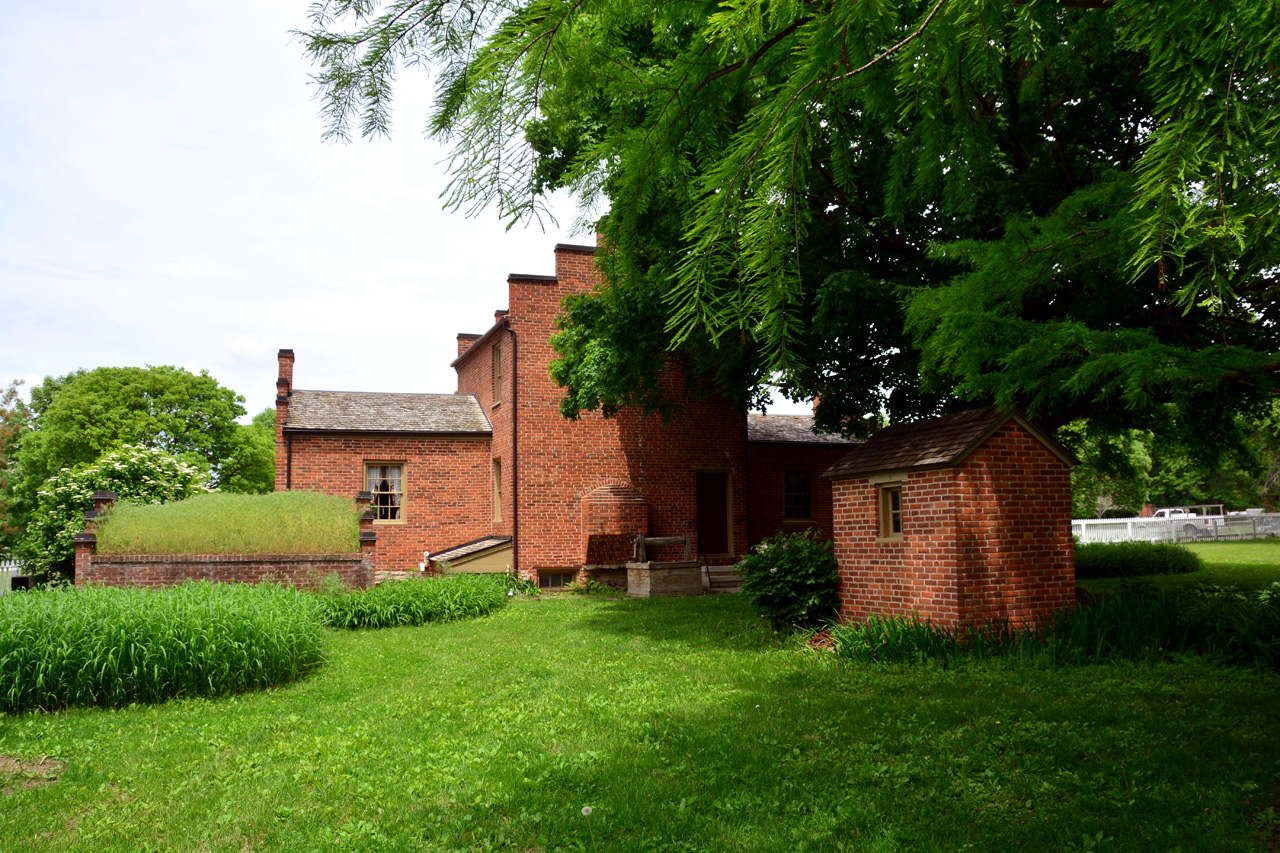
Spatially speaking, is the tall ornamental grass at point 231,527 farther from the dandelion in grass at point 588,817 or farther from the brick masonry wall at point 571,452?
the dandelion in grass at point 588,817

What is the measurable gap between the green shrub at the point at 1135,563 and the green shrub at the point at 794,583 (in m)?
11.6

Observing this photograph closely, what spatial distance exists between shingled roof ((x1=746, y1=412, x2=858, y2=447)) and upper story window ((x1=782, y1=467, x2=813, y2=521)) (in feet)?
2.87

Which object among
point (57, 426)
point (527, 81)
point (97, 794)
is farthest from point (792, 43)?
point (57, 426)

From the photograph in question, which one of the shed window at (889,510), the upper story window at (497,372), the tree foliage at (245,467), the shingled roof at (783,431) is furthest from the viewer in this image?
the tree foliage at (245,467)

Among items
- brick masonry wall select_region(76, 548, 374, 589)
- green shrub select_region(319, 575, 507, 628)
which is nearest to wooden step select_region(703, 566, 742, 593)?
green shrub select_region(319, 575, 507, 628)

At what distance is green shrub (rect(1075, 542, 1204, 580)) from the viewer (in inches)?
776

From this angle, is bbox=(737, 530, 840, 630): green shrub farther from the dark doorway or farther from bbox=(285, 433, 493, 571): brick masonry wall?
bbox=(285, 433, 493, 571): brick masonry wall

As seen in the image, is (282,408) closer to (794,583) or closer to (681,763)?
(794,583)

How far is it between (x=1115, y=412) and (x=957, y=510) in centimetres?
510

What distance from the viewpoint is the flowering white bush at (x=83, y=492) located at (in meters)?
19.3

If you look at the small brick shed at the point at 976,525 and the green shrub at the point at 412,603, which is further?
the green shrub at the point at 412,603

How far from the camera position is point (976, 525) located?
349 inches

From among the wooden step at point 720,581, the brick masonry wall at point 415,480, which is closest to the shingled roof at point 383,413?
the brick masonry wall at point 415,480

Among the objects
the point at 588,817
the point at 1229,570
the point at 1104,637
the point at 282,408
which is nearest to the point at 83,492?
the point at 282,408
